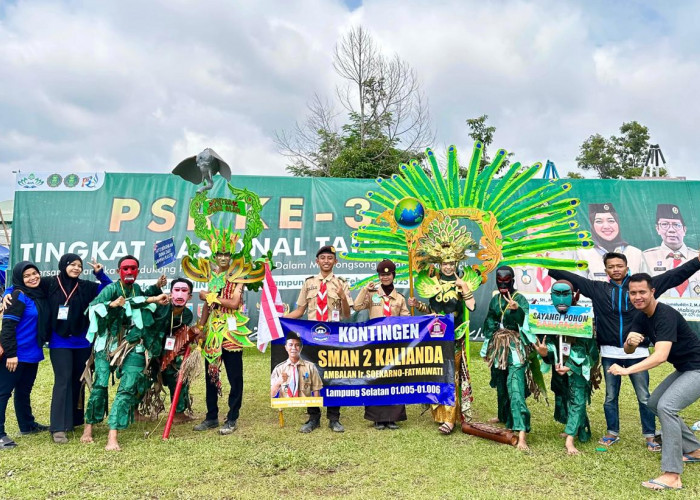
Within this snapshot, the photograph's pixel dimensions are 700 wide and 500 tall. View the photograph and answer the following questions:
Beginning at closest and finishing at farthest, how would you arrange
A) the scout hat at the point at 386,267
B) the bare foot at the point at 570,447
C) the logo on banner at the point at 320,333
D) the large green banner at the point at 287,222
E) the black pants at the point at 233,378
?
the bare foot at the point at 570,447, the black pants at the point at 233,378, the logo on banner at the point at 320,333, the scout hat at the point at 386,267, the large green banner at the point at 287,222

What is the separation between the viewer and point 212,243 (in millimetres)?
4734

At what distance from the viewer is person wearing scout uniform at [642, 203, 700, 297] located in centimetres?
887

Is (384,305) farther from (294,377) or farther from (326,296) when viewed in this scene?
(294,377)

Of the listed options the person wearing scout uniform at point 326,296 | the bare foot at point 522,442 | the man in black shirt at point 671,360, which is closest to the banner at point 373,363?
the person wearing scout uniform at point 326,296

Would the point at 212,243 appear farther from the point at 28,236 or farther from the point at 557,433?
the point at 28,236

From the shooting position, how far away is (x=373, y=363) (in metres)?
4.62

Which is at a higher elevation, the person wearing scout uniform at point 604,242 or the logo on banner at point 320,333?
the person wearing scout uniform at point 604,242

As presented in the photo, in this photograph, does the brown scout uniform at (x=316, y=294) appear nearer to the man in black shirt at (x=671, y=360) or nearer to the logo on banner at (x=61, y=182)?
the man in black shirt at (x=671, y=360)

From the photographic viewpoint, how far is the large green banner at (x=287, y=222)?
8.48 meters

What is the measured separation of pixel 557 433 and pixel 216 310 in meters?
3.24

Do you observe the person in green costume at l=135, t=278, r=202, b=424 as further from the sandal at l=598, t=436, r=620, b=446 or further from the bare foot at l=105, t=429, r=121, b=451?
the sandal at l=598, t=436, r=620, b=446

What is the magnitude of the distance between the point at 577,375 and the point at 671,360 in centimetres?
70

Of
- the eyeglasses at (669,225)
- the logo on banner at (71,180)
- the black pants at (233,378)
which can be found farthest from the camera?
the eyeglasses at (669,225)

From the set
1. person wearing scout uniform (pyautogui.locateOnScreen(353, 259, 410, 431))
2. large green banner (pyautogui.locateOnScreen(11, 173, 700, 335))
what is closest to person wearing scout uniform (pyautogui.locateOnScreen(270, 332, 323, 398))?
person wearing scout uniform (pyautogui.locateOnScreen(353, 259, 410, 431))
